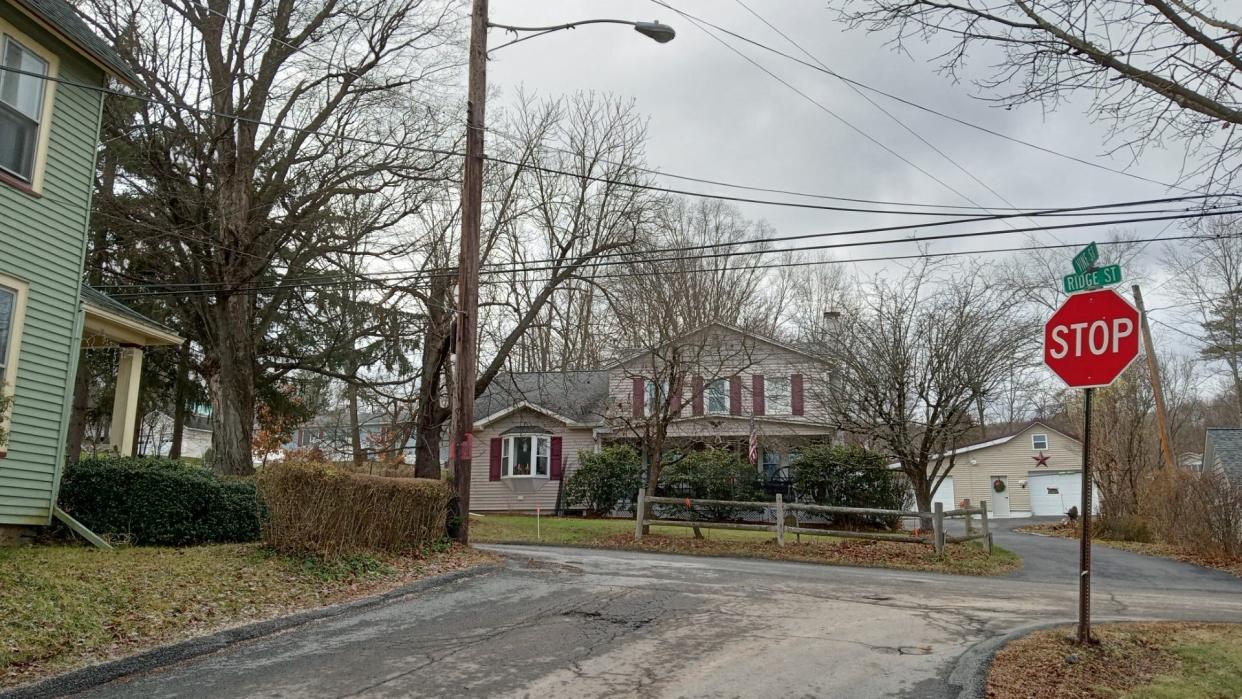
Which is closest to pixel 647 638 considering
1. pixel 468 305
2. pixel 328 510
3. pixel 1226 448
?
pixel 328 510

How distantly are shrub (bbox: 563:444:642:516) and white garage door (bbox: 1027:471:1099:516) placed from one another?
87.3ft

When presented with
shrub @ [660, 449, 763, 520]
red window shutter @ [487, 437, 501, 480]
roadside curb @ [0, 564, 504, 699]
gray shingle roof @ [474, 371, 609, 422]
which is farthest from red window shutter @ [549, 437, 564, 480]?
roadside curb @ [0, 564, 504, 699]

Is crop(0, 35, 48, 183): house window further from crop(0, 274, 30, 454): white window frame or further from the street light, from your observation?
the street light

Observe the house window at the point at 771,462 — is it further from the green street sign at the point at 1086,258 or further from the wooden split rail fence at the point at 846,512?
the green street sign at the point at 1086,258

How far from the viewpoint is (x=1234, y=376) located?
3525cm

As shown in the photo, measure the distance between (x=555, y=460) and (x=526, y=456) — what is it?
3.55ft

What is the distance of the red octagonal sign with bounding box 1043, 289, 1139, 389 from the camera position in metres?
6.83

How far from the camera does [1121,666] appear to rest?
6586 millimetres

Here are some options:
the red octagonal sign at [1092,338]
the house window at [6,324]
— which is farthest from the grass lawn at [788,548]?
the house window at [6,324]

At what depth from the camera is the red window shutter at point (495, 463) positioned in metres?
31.1

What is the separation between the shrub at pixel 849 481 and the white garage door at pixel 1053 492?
22378 millimetres

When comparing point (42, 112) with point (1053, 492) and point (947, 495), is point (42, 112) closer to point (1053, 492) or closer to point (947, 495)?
point (947, 495)

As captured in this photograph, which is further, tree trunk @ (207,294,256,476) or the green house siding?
tree trunk @ (207,294,256,476)

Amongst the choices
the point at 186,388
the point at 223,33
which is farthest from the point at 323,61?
the point at 186,388
